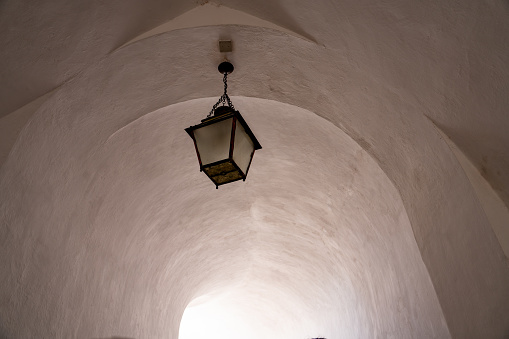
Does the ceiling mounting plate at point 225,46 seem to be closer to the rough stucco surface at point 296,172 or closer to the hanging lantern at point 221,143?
the rough stucco surface at point 296,172

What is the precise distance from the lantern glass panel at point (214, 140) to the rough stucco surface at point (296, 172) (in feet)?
2.89

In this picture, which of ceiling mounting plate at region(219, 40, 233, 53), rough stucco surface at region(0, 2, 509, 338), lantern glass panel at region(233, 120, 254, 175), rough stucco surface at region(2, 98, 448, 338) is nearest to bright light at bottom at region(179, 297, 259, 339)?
rough stucco surface at region(2, 98, 448, 338)

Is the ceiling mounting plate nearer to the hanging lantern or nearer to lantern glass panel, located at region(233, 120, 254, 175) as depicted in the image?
the hanging lantern

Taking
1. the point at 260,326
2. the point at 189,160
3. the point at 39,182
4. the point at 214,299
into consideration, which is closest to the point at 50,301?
the point at 39,182

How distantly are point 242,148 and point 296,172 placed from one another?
1.97m

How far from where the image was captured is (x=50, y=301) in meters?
4.78

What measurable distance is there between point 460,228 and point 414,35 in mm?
1600

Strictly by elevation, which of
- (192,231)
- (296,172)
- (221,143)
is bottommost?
(221,143)

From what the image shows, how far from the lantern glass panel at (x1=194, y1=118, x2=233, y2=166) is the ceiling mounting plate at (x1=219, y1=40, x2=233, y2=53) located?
823 millimetres

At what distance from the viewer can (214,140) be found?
422 cm

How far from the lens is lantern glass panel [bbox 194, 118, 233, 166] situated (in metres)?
4.20

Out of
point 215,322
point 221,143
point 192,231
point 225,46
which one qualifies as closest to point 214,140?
point 221,143

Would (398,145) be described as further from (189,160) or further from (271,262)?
(271,262)

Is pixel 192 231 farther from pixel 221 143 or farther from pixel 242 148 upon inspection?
pixel 221 143
